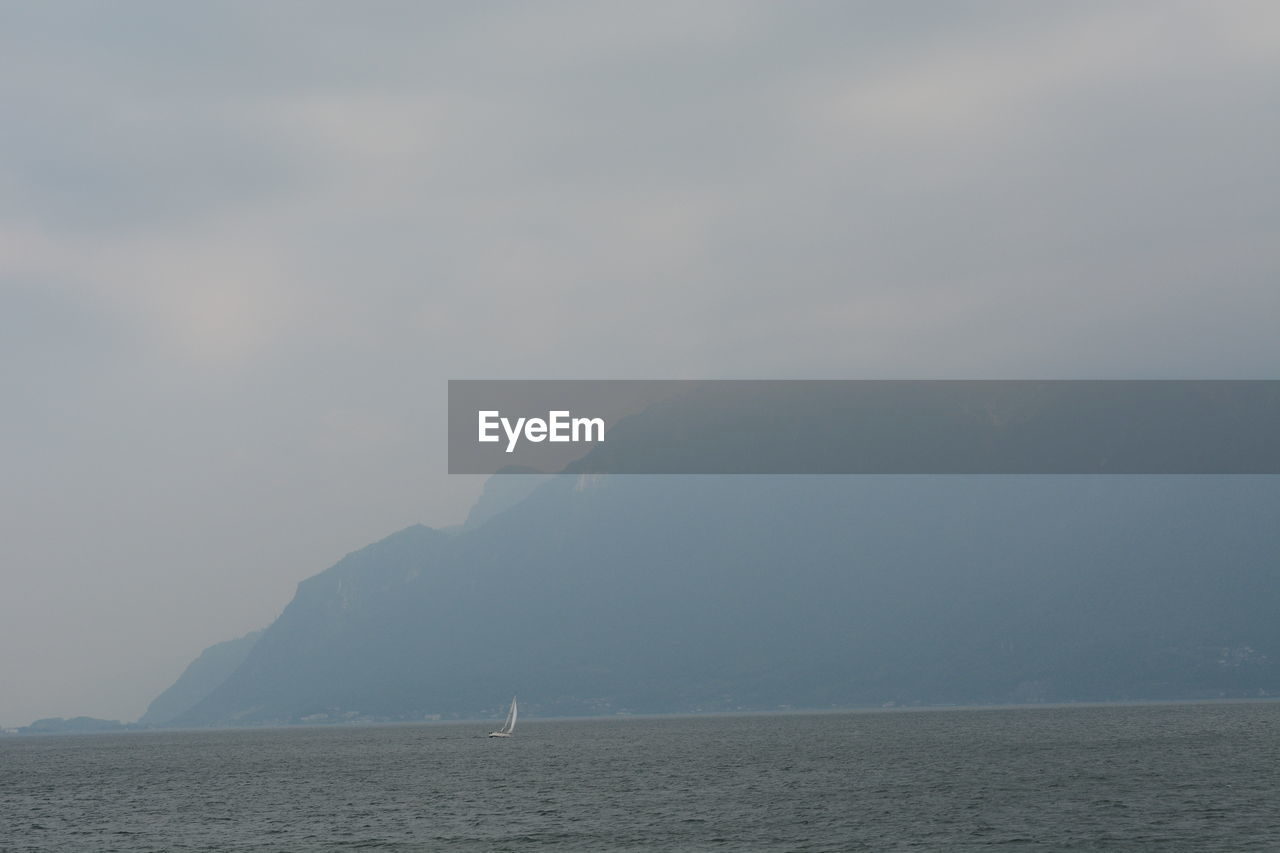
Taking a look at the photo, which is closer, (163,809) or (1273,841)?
(1273,841)

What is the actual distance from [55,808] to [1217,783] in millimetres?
122795

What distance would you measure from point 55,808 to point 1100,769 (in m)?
119

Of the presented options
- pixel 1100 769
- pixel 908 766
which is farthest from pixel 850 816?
pixel 908 766

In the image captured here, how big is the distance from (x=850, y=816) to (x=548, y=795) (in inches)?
1633

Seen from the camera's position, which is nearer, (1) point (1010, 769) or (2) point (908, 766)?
(1) point (1010, 769)

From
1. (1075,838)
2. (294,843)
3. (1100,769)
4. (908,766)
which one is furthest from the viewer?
(908,766)

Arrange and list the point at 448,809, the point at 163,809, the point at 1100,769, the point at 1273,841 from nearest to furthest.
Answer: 1. the point at 1273,841
2. the point at 448,809
3. the point at 163,809
4. the point at 1100,769

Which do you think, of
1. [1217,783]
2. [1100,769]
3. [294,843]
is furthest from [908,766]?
[294,843]

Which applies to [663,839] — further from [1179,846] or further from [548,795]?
[548,795]

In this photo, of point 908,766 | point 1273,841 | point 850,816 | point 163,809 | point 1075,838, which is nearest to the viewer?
point 1273,841

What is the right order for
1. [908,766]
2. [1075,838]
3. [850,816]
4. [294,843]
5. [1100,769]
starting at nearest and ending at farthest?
[1075,838] < [294,843] < [850,816] < [1100,769] < [908,766]

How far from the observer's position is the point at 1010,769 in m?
Result: 160

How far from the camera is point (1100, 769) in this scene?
153m

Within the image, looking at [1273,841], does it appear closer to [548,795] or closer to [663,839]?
[663,839]
